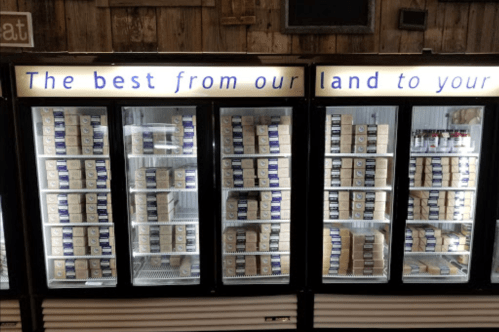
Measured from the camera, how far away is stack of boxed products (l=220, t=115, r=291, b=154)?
3.09 m

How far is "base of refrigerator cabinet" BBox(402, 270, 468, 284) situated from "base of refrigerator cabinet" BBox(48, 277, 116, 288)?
8.60 ft

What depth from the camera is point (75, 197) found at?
122 inches

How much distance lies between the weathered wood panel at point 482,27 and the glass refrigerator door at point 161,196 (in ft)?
9.04

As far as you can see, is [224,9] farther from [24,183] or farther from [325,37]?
[24,183]

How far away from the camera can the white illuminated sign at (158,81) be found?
274 centimetres

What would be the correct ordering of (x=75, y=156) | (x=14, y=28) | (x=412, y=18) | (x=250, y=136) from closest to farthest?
1. (x=14, y=28)
2. (x=75, y=156)
3. (x=250, y=136)
4. (x=412, y=18)

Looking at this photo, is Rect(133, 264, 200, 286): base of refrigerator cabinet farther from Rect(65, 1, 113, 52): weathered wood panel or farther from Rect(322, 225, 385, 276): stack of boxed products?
Rect(65, 1, 113, 52): weathered wood panel

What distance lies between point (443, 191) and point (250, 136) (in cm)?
186

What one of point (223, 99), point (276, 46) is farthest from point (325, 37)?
point (223, 99)

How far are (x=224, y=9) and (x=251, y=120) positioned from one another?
107cm

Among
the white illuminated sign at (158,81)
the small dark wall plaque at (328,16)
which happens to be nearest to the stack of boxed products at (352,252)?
the white illuminated sign at (158,81)

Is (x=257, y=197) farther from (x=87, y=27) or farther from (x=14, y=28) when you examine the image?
(x=14, y=28)

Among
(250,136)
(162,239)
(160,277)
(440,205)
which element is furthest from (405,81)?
(160,277)

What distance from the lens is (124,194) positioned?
288 cm
